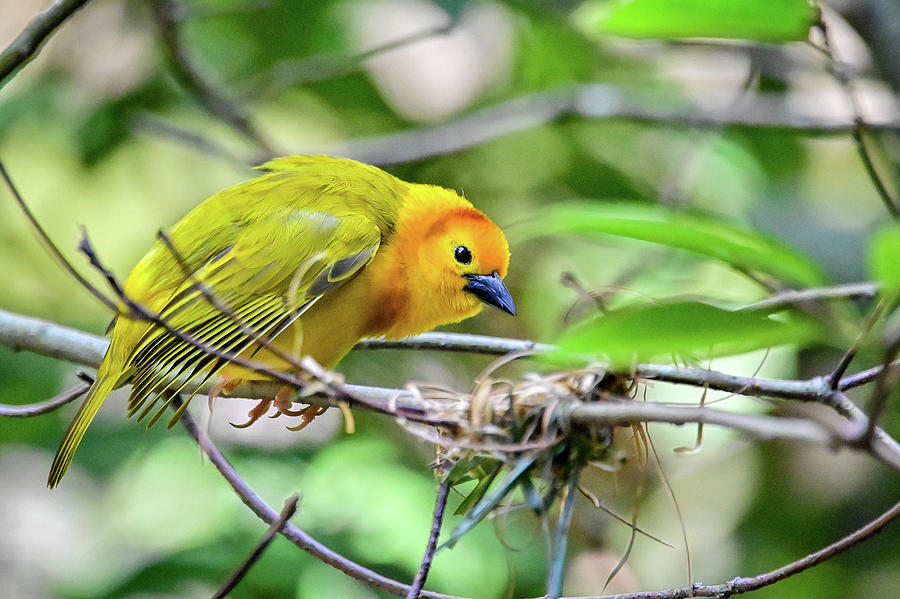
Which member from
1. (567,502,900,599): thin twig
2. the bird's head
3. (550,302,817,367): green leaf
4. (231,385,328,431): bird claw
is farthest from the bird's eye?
(550,302,817,367): green leaf

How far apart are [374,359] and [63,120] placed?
2147 mm

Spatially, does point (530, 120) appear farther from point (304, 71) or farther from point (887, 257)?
point (887, 257)

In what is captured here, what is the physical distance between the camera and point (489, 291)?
3514 mm

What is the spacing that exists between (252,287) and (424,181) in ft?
7.64

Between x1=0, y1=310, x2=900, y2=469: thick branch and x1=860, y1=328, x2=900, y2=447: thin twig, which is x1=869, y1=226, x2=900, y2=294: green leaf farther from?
x1=0, y1=310, x2=900, y2=469: thick branch

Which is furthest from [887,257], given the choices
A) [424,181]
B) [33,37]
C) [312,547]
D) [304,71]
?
[304,71]

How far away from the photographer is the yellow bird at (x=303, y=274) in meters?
3.03

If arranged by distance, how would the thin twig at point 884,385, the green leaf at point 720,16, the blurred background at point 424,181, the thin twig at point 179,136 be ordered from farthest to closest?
the thin twig at point 179,136, the blurred background at point 424,181, the green leaf at point 720,16, the thin twig at point 884,385

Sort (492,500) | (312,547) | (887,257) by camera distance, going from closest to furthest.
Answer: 1. (887,257)
2. (492,500)
3. (312,547)

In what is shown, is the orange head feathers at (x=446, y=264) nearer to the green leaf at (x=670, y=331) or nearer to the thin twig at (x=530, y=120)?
the thin twig at (x=530, y=120)

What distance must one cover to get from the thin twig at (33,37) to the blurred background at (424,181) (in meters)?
1.67

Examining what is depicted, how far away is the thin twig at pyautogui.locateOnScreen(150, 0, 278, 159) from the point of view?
13.6ft

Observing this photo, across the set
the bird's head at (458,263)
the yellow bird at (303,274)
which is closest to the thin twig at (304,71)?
the yellow bird at (303,274)

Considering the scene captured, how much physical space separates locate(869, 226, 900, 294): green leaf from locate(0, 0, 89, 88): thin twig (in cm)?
206
